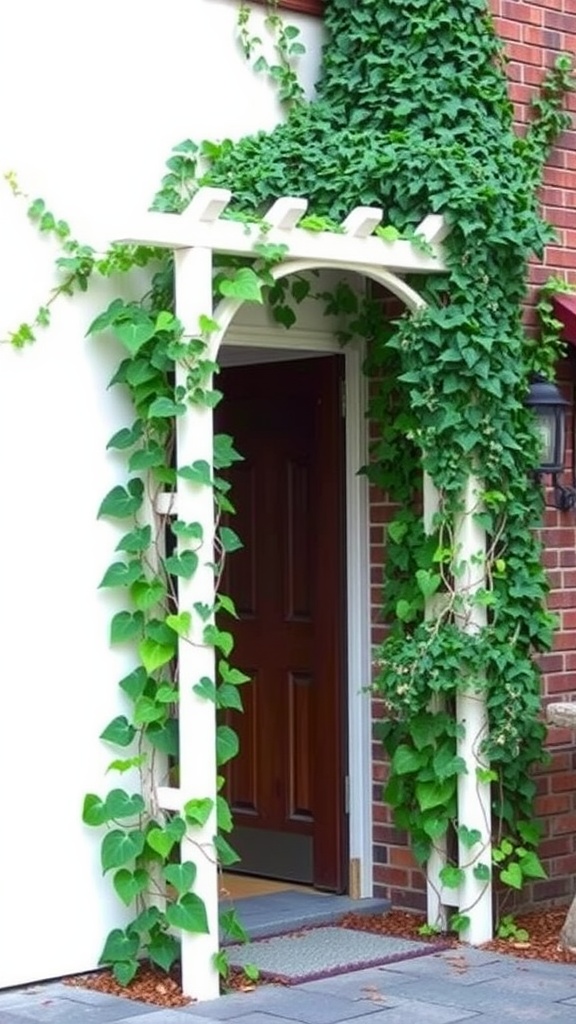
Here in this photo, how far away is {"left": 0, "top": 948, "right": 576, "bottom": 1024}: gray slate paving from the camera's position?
6184 mm

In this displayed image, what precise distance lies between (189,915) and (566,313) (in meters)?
2.84

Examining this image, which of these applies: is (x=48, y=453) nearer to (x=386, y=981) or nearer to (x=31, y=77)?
(x=31, y=77)

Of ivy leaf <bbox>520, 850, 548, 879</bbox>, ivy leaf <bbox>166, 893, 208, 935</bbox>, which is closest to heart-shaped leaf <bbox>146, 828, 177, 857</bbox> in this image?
ivy leaf <bbox>166, 893, 208, 935</bbox>

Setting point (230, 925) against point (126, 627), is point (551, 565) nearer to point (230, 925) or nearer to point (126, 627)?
point (126, 627)

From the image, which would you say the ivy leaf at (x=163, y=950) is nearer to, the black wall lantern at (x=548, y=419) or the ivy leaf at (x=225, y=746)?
the ivy leaf at (x=225, y=746)

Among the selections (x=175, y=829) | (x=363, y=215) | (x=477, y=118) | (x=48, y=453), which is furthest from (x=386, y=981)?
(x=477, y=118)

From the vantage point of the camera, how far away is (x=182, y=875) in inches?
252

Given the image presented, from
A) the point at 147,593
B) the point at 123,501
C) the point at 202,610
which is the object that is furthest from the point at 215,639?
the point at 123,501

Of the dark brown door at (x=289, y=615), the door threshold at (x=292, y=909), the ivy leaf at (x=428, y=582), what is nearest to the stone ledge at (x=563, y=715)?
the ivy leaf at (x=428, y=582)

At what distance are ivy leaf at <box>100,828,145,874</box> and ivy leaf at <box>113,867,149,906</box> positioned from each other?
39 millimetres

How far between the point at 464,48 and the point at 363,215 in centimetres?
94

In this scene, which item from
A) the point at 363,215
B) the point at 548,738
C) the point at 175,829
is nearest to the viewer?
the point at 175,829

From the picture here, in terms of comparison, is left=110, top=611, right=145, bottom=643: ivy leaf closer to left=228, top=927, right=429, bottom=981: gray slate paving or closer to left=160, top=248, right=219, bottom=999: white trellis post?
left=160, top=248, right=219, bottom=999: white trellis post

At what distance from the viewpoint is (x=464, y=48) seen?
24.2 ft
